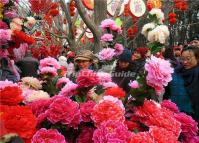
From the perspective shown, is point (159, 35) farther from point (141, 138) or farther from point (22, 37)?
point (22, 37)

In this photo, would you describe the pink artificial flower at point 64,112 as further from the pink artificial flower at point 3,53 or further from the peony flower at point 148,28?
the pink artificial flower at point 3,53

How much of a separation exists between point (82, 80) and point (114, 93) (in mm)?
276

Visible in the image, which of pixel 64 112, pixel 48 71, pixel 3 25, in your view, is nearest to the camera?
pixel 64 112

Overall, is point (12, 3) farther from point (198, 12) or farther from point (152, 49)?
point (198, 12)

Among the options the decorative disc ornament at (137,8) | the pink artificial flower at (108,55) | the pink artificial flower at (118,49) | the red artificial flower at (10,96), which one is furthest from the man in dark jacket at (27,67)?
the decorative disc ornament at (137,8)

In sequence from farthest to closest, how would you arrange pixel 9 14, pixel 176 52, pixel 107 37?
pixel 176 52 < pixel 107 37 < pixel 9 14

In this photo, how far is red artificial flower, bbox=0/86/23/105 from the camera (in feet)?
6.92

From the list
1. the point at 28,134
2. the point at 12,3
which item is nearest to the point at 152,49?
the point at 28,134

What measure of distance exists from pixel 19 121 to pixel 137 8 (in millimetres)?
11797

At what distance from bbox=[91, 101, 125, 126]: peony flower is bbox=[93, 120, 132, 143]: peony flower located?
7cm

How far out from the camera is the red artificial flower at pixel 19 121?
1.82 m

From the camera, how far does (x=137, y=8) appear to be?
13.4 m

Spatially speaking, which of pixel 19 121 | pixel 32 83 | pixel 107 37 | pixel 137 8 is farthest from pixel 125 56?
pixel 137 8

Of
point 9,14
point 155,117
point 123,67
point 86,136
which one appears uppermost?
point 9,14
